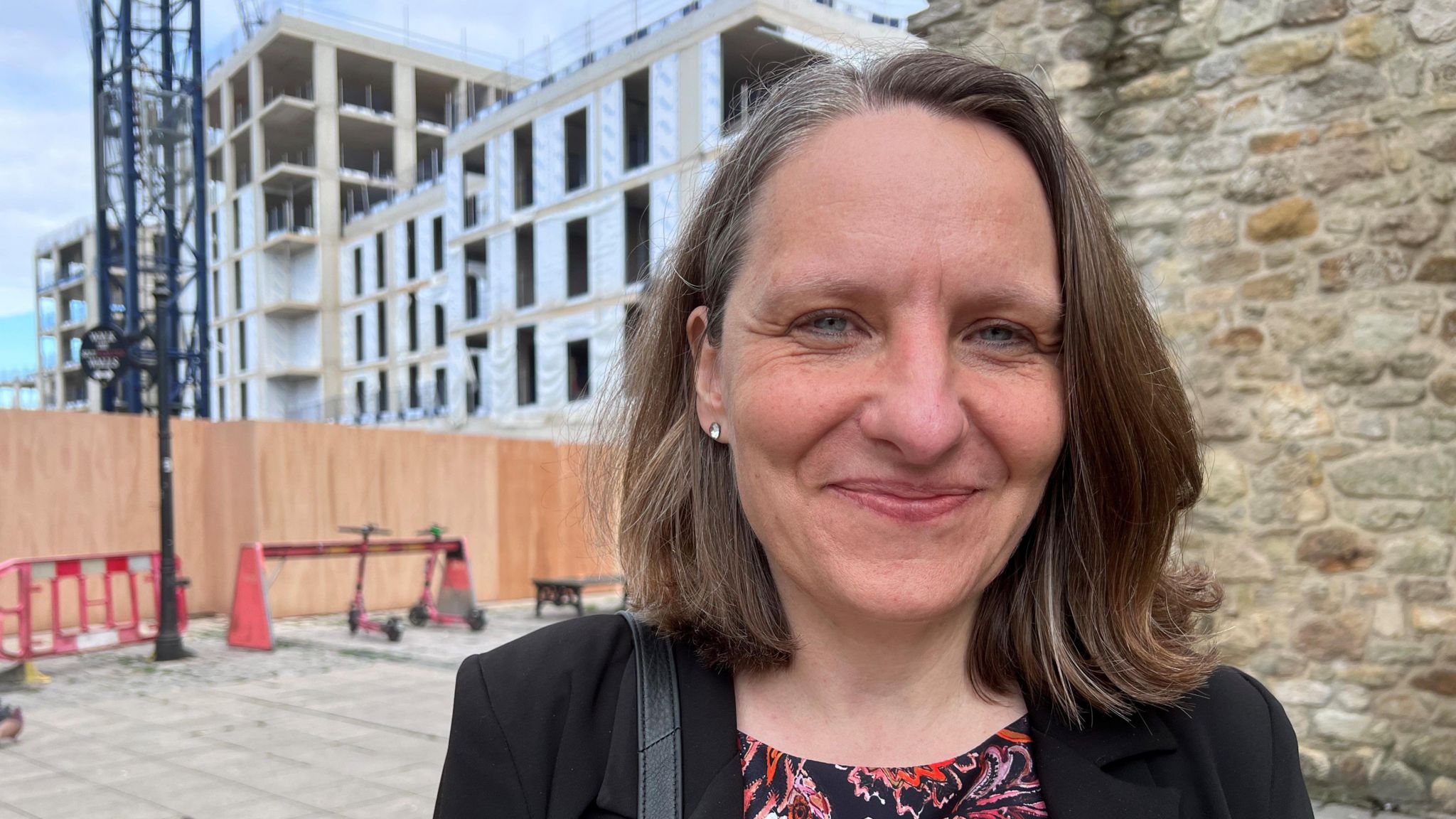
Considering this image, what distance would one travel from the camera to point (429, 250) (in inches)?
1660

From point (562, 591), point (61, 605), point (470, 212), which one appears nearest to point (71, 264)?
point (470, 212)

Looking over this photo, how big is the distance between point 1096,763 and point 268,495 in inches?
475

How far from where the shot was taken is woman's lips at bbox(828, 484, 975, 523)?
3.98ft

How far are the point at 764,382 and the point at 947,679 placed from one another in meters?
0.50

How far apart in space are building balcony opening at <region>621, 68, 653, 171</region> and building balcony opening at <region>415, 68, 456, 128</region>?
2072cm

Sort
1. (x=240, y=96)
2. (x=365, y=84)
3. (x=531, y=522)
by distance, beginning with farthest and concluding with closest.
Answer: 1. (x=240, y=96)
2. (x=365, y=84)
3. (x=531, y=522)

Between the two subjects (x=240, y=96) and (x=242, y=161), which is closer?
(x=240, y=96)

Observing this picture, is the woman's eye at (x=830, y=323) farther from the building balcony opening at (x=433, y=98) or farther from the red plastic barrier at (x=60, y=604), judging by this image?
the building balcony opening at (x=433, y=98)

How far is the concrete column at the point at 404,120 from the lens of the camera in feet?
161

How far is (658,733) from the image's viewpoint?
1.28 m

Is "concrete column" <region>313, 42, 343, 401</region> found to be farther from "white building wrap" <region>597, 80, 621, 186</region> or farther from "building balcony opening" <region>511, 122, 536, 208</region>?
"white building wrap" <region>597, 80, 621, 186</region>

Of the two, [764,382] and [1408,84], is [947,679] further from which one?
[1408,84]

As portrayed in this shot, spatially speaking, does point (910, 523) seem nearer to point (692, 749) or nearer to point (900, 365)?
point (900, 365)

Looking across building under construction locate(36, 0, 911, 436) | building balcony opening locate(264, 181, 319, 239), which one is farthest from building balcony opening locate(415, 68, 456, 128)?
building balcony opening locate(264, 181, 319, 239)
